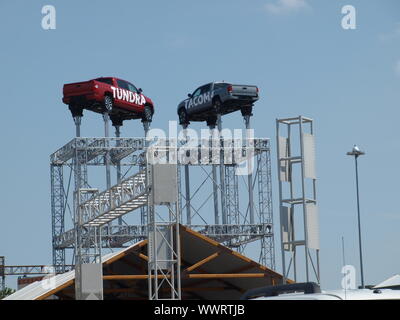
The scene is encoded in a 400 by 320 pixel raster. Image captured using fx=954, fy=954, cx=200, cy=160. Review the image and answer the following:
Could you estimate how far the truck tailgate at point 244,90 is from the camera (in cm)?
5962

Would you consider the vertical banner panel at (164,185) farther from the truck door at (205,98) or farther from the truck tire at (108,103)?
the truck door at (205,98)

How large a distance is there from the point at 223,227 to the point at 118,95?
1090cm

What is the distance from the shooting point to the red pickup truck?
58859 millimetres

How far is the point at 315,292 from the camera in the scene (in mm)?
9000

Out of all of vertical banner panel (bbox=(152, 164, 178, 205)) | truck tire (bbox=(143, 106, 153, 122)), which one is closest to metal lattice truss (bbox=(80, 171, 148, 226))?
vertical banner panel (bbox=(152, 164, 178, 205))

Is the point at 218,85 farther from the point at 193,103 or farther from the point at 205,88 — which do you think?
the point at 193,103

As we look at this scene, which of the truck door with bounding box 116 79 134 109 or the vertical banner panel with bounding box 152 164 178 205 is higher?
the truck door with bounding box 116 79 134 109

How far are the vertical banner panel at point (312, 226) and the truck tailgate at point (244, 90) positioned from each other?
42.6 m

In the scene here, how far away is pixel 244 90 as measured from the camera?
5972 centimetres

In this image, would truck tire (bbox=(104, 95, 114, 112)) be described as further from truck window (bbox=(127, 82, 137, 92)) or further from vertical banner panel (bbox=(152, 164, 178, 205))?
vertical banner panel (bbox=(152, 164, 178, 205))

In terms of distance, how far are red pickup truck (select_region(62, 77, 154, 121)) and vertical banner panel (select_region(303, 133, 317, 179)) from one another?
1656 inches

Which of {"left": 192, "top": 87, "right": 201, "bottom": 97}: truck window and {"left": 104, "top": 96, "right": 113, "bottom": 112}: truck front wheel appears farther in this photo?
{"left": 192, "top": 87, "right": 201, "bottom": 97}: truck window

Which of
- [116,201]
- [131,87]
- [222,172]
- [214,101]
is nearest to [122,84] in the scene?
[131,87]

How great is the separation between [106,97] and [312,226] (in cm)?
4372
